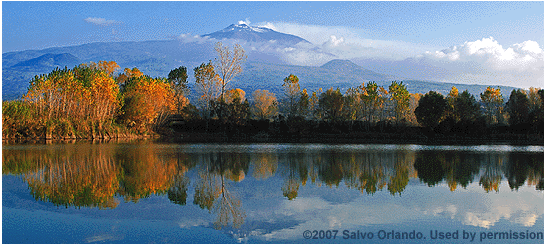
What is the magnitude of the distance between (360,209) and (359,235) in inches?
74.1

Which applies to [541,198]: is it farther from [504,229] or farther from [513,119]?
[513,119]

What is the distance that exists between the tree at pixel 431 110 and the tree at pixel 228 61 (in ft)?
65.9

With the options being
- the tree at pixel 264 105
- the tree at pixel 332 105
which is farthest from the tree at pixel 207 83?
the tree at pixel 264 105

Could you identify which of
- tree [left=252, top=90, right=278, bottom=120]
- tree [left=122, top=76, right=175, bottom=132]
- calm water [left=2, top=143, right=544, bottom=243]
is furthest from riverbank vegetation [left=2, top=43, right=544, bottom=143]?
calm water [left=2, top=143, right=544, bottom=243]

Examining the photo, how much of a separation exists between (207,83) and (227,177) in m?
38.2

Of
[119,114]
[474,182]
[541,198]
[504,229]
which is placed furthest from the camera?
[119,114]

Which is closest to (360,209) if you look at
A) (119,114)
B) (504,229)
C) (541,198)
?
Answer: (504,229)

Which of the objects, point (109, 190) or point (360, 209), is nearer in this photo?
point (360, 209)

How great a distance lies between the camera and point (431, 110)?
162ft

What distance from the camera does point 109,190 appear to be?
419 inches

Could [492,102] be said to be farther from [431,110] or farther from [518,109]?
[431,110]

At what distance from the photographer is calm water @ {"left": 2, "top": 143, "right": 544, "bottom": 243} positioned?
710 centimetres

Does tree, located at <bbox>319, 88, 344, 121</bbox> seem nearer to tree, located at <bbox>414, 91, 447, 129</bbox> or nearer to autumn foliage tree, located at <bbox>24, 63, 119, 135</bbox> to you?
tree, located at <bbox>414, 91, 447, 129</bbox>

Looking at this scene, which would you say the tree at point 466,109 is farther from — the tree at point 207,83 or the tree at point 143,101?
the tree at point 143,101
